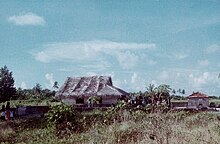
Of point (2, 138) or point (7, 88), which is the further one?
point (7, 88)

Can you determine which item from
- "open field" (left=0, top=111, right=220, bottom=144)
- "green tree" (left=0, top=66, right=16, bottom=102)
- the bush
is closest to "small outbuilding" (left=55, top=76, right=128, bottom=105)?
"green tree" (left=0, top=66, right=16, bottom=102)

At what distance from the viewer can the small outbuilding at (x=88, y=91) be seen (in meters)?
41.3

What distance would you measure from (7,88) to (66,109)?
36.9m

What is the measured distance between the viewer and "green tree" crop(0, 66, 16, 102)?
4813 cm

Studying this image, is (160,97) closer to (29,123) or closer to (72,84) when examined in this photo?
(29,123)

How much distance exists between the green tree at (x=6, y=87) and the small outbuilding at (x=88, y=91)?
800 cm

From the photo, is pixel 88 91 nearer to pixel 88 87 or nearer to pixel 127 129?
pixel 88 87

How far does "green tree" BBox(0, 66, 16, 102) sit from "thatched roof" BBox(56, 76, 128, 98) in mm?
8012

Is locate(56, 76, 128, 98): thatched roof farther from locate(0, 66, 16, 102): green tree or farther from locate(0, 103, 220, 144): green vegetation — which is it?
locate(0, 103, 220, 144): green vegetation

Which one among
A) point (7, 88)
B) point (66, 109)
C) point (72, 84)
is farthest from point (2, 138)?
point (7, 88)

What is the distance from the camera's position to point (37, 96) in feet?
226

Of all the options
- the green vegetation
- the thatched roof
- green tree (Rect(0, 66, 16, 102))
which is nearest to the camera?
the green vegetation

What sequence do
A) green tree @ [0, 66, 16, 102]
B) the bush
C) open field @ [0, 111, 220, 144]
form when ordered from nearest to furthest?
1. open field @ [0, 111, 220, 144]
2. the bush
3. green tree @ [0, 66, 16, 102]

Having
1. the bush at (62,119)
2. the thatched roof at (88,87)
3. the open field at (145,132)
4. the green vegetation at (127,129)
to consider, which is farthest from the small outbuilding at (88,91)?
the bush at (62,119)
